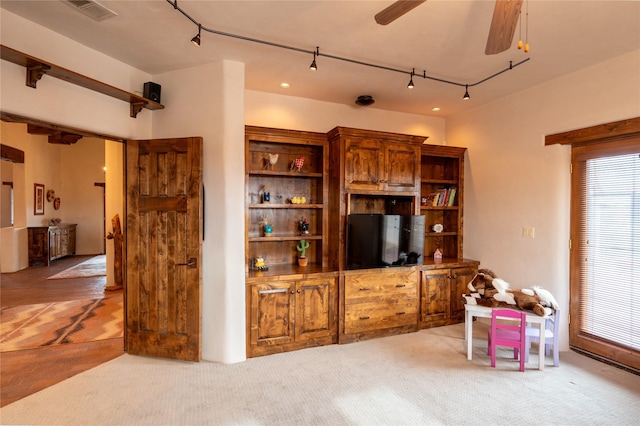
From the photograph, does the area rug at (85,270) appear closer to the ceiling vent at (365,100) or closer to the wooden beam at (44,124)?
the wooden beam at (44,124)

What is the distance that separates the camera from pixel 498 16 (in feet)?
5.23

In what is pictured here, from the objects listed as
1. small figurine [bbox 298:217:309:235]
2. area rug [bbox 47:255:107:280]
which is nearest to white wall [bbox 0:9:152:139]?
small figurine [bbox 298:217:309:235]

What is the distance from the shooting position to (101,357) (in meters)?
3.12

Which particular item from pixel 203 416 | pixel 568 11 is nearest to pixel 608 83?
pixel 568 11

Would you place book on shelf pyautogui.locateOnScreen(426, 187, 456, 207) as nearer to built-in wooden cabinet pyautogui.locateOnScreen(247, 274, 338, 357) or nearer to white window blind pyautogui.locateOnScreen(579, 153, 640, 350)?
white window blind pyautogui.locateOnScreen(579, 153, 640, 350)

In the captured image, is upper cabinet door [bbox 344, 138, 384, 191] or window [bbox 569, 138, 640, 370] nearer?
window [bbox 569, 138, 640, 370]

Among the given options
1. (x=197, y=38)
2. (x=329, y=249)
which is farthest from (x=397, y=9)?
(x=329, y=249)

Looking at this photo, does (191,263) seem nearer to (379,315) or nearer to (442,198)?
(379,315)

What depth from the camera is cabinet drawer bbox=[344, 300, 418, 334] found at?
137 inches

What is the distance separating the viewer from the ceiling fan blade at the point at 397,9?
151cm

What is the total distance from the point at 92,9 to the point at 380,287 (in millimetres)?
3497

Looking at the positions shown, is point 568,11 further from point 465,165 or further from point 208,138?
point 208,138

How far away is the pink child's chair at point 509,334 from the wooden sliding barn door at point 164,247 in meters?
2.77

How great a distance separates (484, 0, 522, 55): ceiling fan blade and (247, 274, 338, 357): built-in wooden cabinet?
2.49 metres
